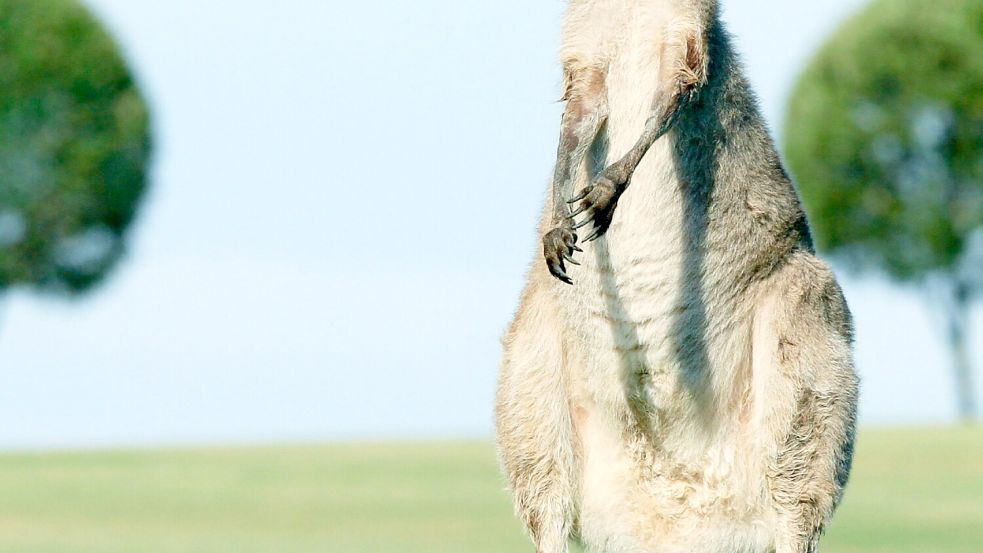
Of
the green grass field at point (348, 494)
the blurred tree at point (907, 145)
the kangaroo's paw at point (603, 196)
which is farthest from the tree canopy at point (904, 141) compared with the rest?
the kangaroo's paw at point (603, 196)

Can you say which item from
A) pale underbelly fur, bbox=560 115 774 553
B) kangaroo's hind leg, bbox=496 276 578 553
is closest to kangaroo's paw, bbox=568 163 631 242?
pale underbelly fur, bbox=560 115 774 553

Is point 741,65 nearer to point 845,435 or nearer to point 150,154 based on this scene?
point 845,435

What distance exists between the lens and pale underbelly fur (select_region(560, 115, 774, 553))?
697 centimetres

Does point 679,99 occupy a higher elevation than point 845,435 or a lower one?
higher

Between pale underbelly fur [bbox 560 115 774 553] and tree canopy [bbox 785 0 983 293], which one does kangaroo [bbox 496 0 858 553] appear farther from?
tree canopy [bbox 785 0 983 293]

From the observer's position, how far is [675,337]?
23.3 ft

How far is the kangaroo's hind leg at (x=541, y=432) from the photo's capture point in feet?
23.8

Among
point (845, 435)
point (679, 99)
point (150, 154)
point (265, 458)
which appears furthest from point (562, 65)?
point (150, 154)

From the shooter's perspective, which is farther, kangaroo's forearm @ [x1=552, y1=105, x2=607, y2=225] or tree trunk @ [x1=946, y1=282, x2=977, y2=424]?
tree trunk @ [x1=946, y1=282, x2=977, y2=424]

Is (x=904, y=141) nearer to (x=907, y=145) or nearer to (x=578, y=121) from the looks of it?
(x=907, y=145)

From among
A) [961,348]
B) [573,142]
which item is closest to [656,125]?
[573,142]

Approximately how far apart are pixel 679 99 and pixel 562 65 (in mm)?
772

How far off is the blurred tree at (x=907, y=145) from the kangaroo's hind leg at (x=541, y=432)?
34600mm

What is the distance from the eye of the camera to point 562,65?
7230mm
